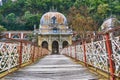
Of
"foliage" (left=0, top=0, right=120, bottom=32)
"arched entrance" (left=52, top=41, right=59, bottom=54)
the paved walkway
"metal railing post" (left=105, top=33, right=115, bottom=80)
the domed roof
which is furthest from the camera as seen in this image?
"foliage" (left=0, top=0, right=120, bottom=32)

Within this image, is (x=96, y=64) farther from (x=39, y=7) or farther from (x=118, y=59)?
(x=39, y=7)

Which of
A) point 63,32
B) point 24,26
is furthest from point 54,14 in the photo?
point 24,26

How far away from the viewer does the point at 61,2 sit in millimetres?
98438

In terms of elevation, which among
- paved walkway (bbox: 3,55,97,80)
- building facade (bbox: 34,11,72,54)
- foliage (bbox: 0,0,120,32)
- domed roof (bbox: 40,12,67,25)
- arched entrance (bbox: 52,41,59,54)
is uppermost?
foliage (bbox: 0,0,120,32)

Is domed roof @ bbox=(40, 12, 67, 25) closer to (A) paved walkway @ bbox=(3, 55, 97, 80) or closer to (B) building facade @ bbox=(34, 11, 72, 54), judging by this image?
(B) building facade @ bbox=(34, 11, 72, 54)

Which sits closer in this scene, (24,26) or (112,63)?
(112,63)

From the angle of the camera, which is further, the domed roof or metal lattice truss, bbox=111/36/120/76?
the domed roof

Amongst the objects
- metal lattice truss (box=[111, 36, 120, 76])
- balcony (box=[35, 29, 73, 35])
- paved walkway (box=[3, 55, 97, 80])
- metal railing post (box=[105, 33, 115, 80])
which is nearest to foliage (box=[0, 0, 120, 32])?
balcony (box=[35, 29, 73, 35])

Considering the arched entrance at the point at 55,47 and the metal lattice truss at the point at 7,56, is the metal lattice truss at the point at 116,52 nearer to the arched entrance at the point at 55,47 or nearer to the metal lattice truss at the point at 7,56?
the metal lattice truss at the point at 7,56

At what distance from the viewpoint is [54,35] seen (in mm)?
65000

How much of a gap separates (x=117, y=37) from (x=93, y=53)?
3.33 m

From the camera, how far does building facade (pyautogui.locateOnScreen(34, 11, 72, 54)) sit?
64.7m

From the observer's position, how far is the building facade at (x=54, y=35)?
2547 inches

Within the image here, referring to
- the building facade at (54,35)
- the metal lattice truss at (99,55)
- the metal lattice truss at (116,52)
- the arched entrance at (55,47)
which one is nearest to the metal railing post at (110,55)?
the metal lattice truss at (116,52)
